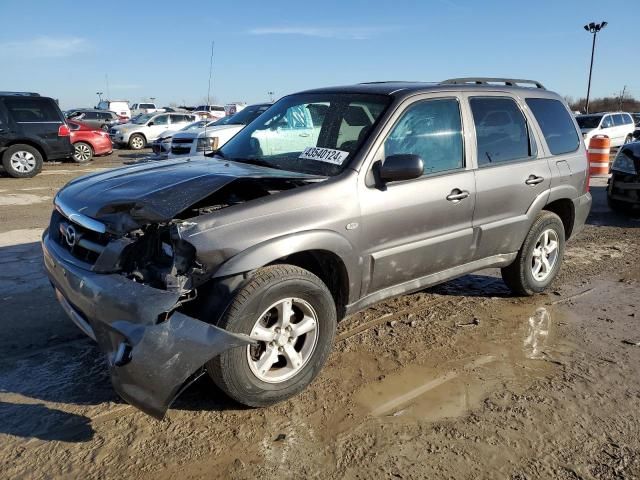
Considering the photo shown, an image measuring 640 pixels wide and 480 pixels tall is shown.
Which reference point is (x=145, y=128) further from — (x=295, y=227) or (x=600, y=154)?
(x=295, y=227)

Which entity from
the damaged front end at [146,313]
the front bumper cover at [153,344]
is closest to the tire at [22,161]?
the damaged front end at [146,313]

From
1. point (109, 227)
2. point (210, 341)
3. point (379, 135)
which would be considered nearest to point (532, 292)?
point (379, 135)

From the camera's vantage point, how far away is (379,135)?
3619 millimetres

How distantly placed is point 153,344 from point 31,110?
12300mm

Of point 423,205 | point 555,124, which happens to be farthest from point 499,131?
point 423,205

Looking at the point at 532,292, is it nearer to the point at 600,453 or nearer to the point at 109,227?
the point at 600,453

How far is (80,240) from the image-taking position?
319 centimetres

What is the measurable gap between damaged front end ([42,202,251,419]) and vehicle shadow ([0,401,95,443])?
1.48ft

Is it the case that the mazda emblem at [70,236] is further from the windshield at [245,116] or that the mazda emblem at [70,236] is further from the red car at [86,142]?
the red car at [86,142]

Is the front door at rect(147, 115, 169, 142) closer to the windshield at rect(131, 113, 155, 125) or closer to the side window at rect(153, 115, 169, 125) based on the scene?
the side window at rect(153, 115, 169, 125)

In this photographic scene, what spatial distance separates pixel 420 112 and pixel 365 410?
214 centimetres

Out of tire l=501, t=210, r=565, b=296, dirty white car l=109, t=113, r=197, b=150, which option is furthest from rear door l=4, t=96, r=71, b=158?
tire l=501, t=210, r=565, b=296

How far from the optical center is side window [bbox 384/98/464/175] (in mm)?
3758

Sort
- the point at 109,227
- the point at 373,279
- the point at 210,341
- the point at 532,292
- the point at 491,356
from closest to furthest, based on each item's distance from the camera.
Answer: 1. the point at 210,341
2. the point at 109,227
3. the point at 373,279
4. the point at 491,356
5. the point at 532,292
